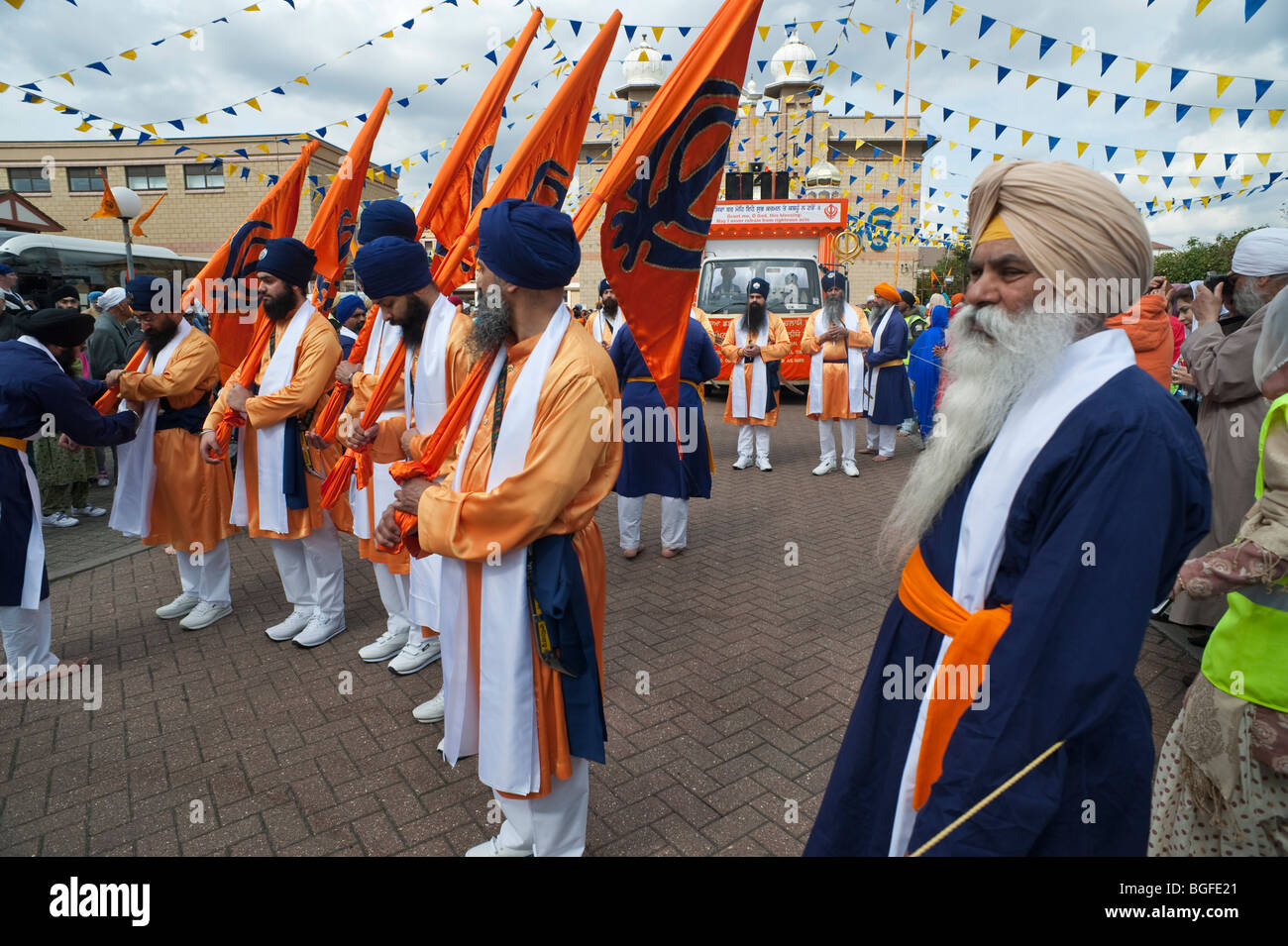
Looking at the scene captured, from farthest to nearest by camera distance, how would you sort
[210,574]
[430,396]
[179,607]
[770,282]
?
[770,282]
[179,607]
[210,574]
[430,396]

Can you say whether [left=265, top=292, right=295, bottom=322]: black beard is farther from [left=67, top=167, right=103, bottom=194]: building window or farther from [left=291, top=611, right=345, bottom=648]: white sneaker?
[left=67, top=167, right=103, bottom=194]: building window

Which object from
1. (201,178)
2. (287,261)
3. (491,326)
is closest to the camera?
(491,326)

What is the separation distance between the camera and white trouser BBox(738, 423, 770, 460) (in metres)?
9.43

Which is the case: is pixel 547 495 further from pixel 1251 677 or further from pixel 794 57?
pixel 794 57

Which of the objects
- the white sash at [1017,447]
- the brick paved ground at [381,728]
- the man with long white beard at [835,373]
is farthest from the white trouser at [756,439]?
the white sash at [1017,447]

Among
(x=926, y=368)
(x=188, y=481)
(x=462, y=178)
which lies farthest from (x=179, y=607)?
(x=926, y=368)

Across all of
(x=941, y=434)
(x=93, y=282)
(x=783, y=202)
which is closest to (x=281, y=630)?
(x=941, y=434)

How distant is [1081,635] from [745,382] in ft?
26.3

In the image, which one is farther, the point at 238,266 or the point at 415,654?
the point at 238,266

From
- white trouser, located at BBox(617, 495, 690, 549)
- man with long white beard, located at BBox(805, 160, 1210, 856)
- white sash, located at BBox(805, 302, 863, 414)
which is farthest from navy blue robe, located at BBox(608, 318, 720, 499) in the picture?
man with long white beard, located at BBox(805, 160, 1210, 856)

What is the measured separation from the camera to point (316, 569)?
4.56 meters

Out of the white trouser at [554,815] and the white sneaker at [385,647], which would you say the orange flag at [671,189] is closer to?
the white trouser at [554,815]

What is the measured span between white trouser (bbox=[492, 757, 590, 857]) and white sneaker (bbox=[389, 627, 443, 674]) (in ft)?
5.98
